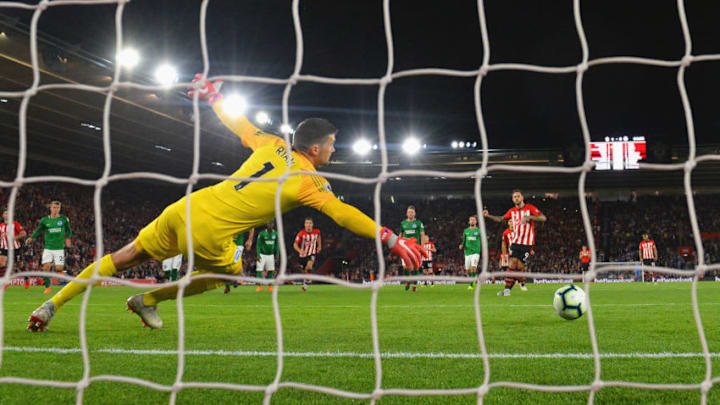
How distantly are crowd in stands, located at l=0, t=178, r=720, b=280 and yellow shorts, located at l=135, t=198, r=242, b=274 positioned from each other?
73.1ft

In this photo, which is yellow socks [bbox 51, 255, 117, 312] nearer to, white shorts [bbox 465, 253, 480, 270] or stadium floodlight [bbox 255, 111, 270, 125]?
white shorts [bbox 465, 253, 480, 270]

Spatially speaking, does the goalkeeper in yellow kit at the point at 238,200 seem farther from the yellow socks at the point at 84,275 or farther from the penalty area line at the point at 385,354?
the penalty area line at the point at 385,354

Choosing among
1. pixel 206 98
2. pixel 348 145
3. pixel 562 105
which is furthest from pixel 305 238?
pixel 562 105

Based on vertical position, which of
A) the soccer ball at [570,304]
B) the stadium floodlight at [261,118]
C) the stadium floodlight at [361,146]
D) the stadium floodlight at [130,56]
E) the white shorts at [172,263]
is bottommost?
the soccer ball at [570,304]

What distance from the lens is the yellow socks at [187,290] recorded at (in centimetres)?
439

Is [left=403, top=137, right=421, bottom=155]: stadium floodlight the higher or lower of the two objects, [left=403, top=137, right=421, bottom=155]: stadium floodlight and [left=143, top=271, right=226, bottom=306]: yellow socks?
the higher

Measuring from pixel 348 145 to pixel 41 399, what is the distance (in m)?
26.4

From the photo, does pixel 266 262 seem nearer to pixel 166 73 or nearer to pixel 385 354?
pixel 166 73

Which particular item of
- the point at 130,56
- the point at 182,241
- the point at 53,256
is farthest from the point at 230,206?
the point at 130,56

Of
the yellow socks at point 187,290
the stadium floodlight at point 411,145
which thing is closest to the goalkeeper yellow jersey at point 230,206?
the yellow socks at point 187,290

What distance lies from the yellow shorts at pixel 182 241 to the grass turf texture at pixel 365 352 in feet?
1.91

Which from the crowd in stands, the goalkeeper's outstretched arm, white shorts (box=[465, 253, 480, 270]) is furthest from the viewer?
the crowd in stands

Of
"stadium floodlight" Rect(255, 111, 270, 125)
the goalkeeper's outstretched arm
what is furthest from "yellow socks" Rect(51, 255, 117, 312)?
"stadium floodlight" Rect(255, 111, 270, 125)

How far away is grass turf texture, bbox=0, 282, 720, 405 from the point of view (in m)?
2.69
